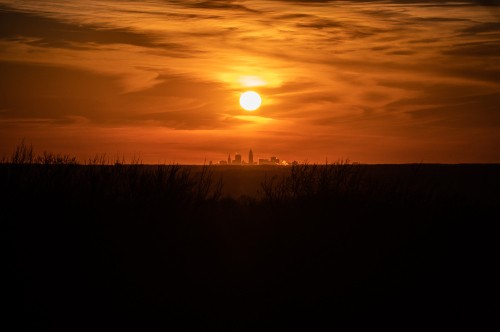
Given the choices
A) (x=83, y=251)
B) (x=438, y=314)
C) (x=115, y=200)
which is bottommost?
(x=438, y=314)

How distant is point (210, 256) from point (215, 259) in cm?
12

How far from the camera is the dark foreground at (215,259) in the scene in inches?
468

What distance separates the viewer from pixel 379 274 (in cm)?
1455

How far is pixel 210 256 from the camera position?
48.7ft

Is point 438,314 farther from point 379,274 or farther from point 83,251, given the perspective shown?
point 83,251

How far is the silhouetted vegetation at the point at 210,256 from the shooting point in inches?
470

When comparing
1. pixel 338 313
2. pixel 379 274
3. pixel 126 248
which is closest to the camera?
pixel 338 313

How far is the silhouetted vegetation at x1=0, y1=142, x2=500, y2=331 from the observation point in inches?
470

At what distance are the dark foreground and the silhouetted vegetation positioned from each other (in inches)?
1.3

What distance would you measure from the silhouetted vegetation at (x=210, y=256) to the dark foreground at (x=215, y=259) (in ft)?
0.11

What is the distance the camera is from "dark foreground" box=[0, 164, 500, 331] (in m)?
11.9

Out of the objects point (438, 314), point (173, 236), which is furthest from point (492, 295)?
point (173, 236)

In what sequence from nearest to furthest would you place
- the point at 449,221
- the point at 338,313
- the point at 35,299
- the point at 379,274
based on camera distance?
the point at 35,299 < the point at 338,313 < the point at 379,274 < the point at 449,221

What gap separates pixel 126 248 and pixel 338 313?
164 inches
